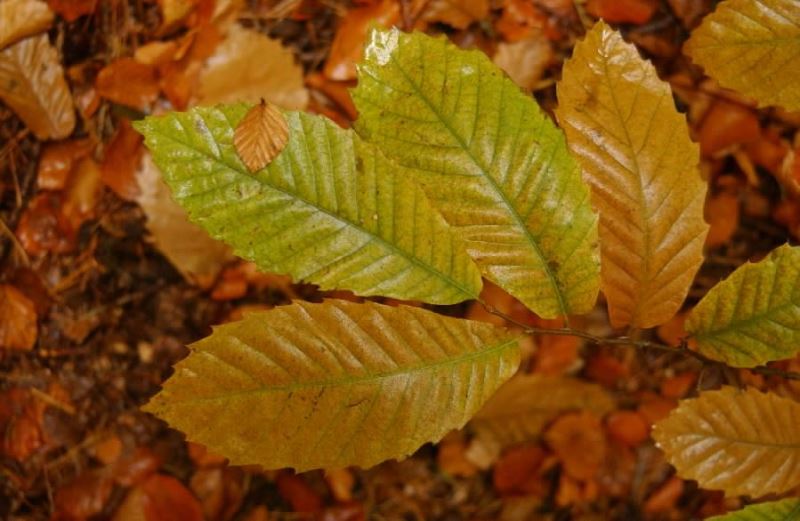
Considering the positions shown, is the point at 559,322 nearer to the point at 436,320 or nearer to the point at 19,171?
the point at 436,320

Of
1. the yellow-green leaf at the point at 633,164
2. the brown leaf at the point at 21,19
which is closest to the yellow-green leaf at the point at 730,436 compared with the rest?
the yellow-green leaf at the point at 633,164

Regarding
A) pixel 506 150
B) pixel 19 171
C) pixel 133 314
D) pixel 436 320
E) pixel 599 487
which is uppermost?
pixel 506 150

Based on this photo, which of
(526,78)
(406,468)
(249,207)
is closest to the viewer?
(249,207)

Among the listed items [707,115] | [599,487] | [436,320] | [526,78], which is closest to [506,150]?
[436,320]

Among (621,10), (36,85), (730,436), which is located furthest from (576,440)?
(36,85)

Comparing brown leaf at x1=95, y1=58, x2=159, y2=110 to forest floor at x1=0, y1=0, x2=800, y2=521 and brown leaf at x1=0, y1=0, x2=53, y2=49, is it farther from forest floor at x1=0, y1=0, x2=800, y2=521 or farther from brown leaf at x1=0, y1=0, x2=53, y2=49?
brown leaf at x1=0, y1=0, x2=53, y2=49

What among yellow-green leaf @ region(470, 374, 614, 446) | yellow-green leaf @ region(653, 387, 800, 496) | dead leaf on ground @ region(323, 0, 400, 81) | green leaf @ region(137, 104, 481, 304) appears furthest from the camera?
yellow-green leaf @ region(470, 374, 614, 446)

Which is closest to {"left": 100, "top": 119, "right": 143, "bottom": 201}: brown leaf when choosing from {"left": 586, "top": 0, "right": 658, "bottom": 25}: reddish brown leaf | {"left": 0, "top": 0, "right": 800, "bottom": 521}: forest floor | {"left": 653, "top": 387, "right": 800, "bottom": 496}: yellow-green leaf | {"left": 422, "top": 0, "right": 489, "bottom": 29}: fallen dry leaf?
{"left": 0, "top": 0, "right": 800, "bottom": 521}: forest floor
